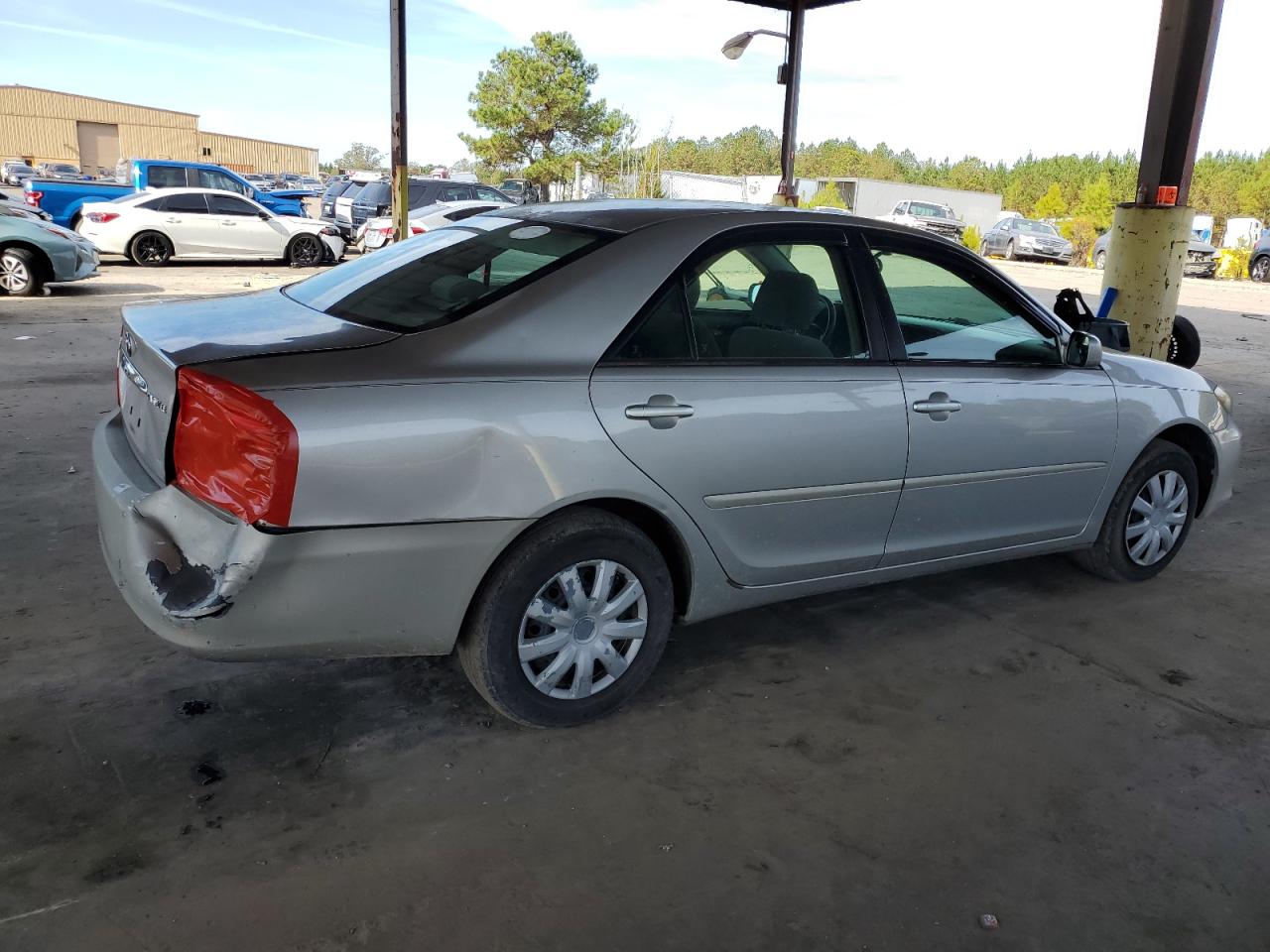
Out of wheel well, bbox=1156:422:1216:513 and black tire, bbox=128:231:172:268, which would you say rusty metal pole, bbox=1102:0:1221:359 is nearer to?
wheel well, bbox=1156:422:1216:513

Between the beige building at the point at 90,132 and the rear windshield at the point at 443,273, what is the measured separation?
6886 centimetres

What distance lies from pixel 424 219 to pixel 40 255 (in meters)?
5.71

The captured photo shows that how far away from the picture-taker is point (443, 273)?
3.33m

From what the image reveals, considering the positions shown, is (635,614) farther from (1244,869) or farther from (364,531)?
(1244,869)

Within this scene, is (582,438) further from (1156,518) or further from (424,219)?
(424,219)

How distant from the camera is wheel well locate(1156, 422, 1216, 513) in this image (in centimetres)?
452

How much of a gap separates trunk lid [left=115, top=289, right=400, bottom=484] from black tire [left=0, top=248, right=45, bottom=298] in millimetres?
10791

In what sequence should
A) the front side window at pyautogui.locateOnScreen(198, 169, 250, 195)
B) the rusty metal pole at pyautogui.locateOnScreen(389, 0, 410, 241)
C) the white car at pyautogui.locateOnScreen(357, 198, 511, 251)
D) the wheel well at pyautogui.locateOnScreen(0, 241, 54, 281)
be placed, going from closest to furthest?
the wheel well at pyautogui.locateOnScreen(0, 241, 54, 281)
the rusty metal pole at pyautogui.locateOnScreen(389, 0, 410, 241)
the white car at pyautogui.locateOnScreen(357, 198, 511, 251)
the front side window at pyautogui.locateOnScreen(198, 169, 250, 195)

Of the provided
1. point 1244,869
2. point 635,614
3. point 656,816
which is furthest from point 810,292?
point 1244,869

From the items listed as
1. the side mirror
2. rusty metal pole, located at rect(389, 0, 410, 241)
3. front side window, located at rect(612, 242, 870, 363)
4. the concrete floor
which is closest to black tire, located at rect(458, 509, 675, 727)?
the concrete floor

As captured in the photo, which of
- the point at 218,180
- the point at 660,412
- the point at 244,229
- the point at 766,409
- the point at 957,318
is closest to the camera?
the point at 660,412

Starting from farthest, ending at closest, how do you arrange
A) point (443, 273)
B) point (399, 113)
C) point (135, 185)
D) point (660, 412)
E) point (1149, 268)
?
point (135, 185) < point (399, 113) < point (1149, 268) < point (443, 273) < point (660, 412)

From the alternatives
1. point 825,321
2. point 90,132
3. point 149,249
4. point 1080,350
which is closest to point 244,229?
point 149,249

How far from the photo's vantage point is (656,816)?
108 inches
